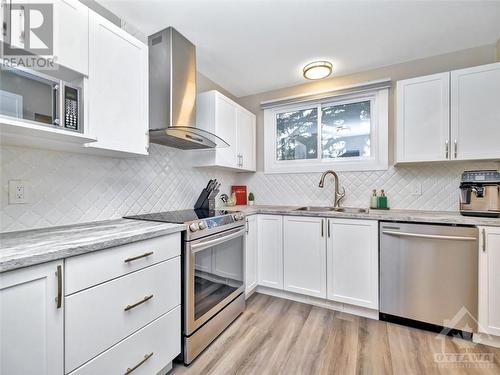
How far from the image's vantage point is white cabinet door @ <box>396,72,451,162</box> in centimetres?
203

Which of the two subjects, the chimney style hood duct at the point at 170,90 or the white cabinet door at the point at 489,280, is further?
the chimney style hood duct at the point at 170,90

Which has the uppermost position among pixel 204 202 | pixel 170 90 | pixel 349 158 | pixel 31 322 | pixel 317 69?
pixel 317 69

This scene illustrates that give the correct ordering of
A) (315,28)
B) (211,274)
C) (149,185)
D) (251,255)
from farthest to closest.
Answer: (251,255) → (149,185) → (315,28) → (211,274)

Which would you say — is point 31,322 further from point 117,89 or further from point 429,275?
point 429,275

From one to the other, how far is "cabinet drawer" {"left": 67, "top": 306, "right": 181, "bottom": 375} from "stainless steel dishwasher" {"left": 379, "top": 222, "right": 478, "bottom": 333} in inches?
68.2

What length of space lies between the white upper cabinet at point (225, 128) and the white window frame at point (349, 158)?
0.31 metres

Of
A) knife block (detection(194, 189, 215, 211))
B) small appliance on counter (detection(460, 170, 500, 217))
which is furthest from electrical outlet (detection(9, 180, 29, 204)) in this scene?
small appliance on counter (detection(460, 170, 500, 217))

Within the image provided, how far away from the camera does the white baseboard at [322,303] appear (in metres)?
2.08

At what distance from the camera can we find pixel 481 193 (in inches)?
72.0

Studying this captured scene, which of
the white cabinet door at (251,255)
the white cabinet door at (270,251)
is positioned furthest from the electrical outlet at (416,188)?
the white cabinet door at (251,255)

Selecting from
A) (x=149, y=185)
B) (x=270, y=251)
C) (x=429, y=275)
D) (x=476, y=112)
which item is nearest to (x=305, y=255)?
(x=270, y=251)

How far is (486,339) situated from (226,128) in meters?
2.86

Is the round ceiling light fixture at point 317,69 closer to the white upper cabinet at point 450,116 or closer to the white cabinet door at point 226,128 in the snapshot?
the white upper cabinet at point 450,116

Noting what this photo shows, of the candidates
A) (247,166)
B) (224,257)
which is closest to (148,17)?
(247,166)
